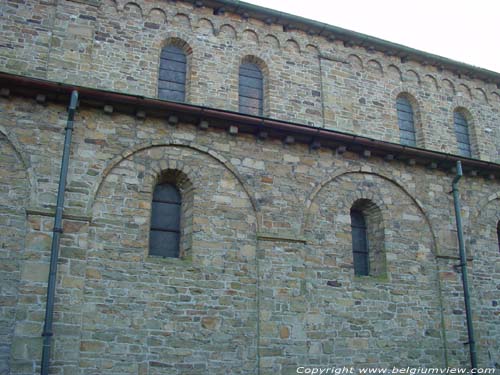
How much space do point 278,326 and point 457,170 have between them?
237 inches

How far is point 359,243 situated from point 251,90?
437cm

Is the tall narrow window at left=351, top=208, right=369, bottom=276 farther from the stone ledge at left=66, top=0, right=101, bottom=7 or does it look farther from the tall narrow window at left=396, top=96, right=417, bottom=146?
the stone ledge at left=66, top=0, right=101, bottom=7

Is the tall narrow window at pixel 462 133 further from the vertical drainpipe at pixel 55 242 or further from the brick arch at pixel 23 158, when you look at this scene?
the brick arch at pixel 23 158

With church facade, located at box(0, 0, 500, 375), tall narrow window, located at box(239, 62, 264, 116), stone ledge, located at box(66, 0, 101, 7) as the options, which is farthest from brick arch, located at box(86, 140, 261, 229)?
stone ledge, located at box(66, 0, 101, 7)

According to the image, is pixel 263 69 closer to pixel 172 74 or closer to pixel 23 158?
pixel 172 74

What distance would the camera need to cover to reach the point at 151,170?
11.7 metres

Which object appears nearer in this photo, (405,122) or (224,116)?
(224,116)

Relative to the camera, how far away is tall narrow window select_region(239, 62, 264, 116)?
13906 mm

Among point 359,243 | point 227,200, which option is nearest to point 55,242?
point 227,200

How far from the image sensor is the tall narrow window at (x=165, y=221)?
11.6 metres

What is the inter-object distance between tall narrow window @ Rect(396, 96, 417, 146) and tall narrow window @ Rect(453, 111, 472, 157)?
1.53 meters

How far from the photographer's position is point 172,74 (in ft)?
44.5

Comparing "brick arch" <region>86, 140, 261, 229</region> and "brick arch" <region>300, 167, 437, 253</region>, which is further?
"brick arch" <region>300, 167, 437, 253</region>

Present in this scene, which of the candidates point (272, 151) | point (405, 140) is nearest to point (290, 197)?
point (272, 151)
